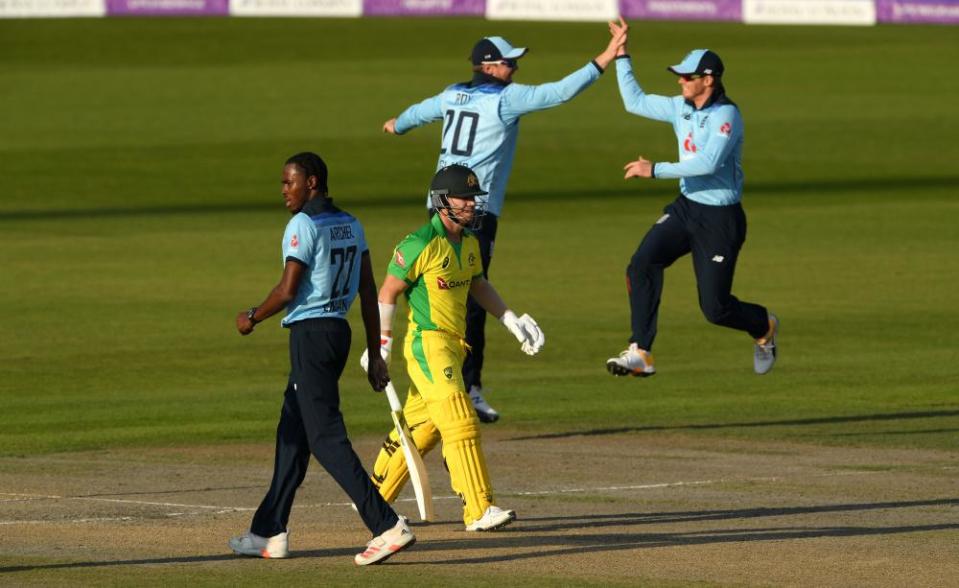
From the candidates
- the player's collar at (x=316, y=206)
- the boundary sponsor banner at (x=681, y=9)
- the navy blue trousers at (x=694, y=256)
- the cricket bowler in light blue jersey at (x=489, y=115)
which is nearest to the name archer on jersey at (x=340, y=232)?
the player's collar at (x=316, y=206)

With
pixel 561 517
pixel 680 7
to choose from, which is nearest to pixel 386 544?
pixel 561 517

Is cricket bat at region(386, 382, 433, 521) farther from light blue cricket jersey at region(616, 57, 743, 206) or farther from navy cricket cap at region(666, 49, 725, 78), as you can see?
navy cricket cap at region(666, 49, 725, 78)

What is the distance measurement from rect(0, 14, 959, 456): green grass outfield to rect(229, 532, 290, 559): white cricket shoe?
4.53 m

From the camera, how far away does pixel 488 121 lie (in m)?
15.6

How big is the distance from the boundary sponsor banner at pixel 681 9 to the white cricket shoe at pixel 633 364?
4437 centimetres

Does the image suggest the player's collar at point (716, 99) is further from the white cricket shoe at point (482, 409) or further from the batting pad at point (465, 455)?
the batting pad at point (465, 455)

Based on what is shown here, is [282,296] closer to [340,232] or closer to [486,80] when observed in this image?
[340,232]

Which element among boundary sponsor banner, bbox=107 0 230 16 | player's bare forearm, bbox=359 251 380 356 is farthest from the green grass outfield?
player's bare forearm, bbox=359 251 380 356

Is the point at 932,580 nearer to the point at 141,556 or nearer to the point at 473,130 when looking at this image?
the point at 141,556

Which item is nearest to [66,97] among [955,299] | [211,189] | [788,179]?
[211,189]

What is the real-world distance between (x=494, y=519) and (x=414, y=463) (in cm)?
58

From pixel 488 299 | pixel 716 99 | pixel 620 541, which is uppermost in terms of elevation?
pixel 716 99

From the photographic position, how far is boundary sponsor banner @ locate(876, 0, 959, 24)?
5781 centimetres

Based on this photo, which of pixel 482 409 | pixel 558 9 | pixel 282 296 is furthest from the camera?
pixel 558 9
